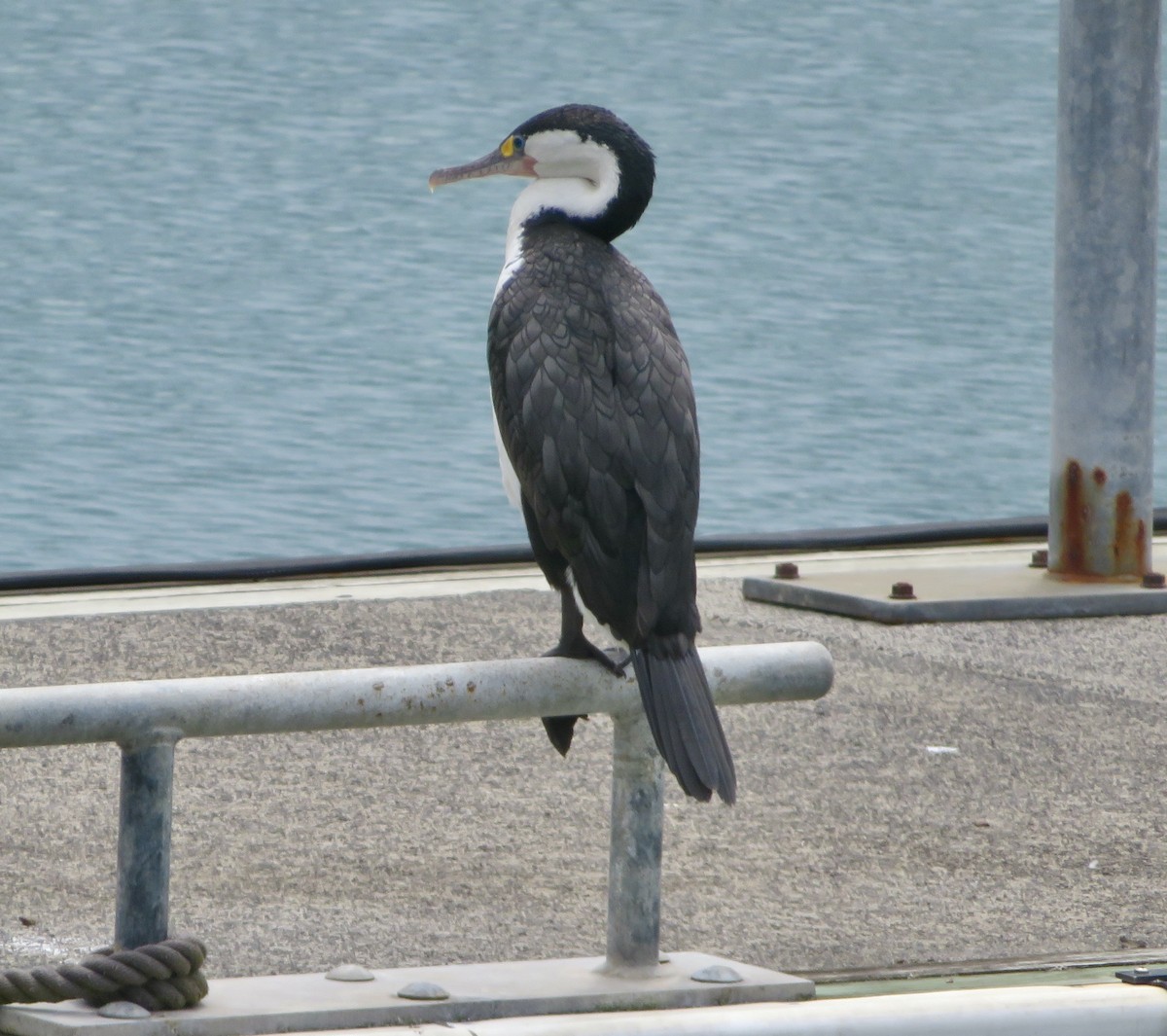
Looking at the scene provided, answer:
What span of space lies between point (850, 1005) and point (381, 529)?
6683mm

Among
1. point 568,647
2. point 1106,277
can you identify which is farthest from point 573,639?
point 1106,277

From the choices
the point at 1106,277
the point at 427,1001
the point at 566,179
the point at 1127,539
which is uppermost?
the point at 1106,277

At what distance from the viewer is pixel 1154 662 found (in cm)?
453

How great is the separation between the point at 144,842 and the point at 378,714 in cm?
26

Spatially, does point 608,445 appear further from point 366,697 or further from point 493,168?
point 493,168

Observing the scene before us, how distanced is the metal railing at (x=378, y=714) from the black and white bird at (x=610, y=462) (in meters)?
0.07

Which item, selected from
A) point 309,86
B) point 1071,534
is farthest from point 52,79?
point 1071,534

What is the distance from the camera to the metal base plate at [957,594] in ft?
15.8

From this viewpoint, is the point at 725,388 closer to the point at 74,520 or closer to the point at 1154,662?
the point at 74,520

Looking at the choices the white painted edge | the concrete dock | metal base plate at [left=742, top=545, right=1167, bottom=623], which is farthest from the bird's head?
metal base plate at [left=742, top=545, right=1167, bottom=623]

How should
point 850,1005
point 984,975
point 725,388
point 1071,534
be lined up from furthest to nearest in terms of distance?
→ point 725,388
point 1071,534
point 984,975
point 850,1005

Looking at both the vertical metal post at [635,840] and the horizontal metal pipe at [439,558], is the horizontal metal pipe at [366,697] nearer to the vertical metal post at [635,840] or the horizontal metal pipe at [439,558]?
the vertical metal post at [635,840]

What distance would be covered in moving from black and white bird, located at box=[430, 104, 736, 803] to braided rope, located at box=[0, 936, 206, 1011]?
1.78 ft

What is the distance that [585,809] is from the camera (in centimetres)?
364
